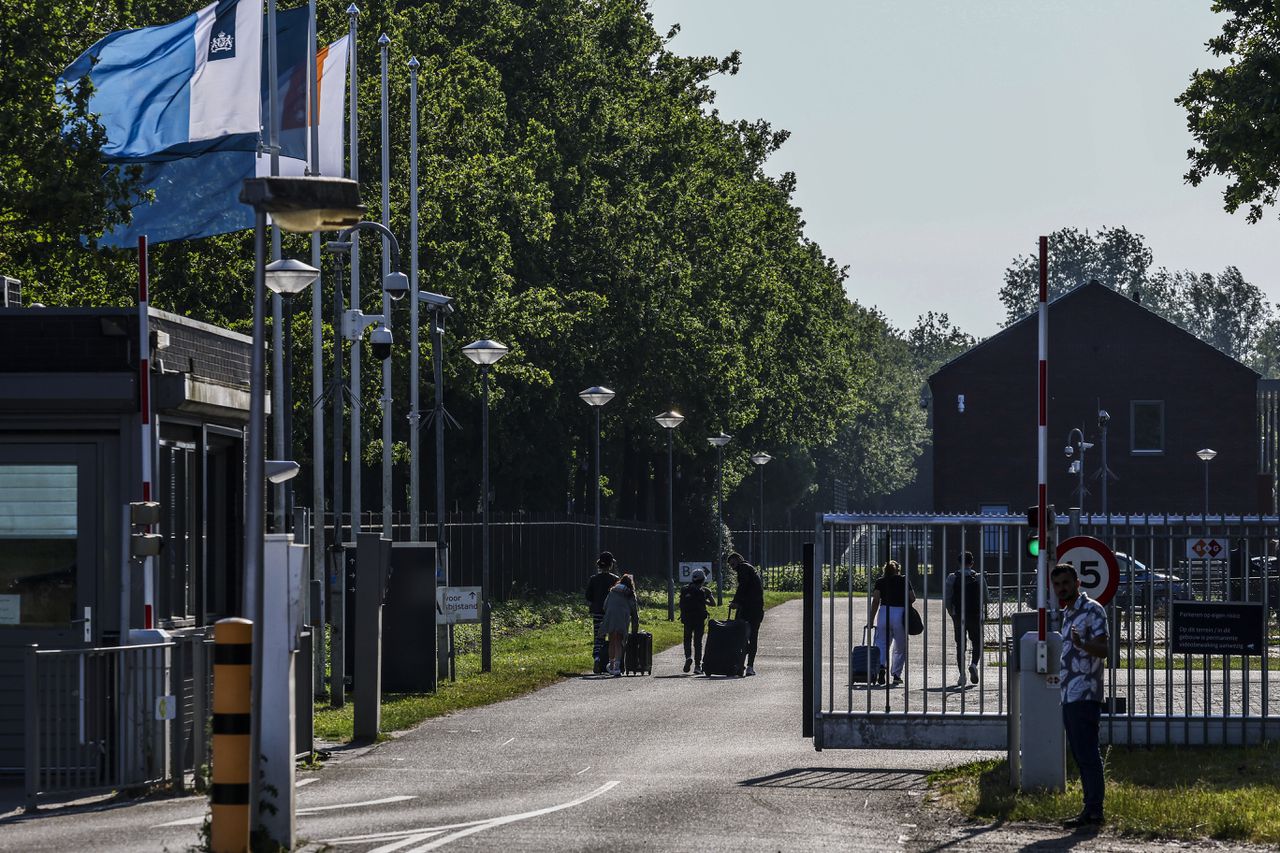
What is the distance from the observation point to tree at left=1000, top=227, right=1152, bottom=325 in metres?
171

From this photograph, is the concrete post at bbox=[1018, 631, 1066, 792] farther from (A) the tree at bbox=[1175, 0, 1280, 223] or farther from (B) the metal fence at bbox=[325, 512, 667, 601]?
(B) the metal fence at bbox=[325, 512, 667, 601]

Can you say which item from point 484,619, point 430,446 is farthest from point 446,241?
point 484,619

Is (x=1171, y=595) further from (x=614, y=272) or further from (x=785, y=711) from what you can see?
(x=614, y=272)

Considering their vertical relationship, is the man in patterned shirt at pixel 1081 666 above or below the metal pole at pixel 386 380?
below

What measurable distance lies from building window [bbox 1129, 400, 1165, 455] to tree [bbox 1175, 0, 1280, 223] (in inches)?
1761

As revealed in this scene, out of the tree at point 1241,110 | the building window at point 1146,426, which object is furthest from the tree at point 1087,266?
the tree at point 1241,110

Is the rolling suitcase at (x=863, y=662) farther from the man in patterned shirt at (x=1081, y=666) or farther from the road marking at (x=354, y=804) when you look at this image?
the road marking at (x=354, y=804)

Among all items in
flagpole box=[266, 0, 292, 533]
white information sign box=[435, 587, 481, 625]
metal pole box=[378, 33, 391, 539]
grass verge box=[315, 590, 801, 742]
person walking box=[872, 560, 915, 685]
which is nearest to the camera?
person walking box=[872, 560, 915, 685]

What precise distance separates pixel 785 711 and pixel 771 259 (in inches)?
1523

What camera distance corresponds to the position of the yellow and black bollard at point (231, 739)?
10180mm

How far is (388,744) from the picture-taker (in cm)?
1778

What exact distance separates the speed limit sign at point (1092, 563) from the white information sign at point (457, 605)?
36.2 ft

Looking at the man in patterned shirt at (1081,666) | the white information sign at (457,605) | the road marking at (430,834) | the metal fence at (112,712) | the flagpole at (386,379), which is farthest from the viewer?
the flagpole at (386,379)


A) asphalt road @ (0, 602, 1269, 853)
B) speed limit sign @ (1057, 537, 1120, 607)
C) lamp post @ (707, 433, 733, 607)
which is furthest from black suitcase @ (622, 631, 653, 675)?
lamp post @ (707, 433, 733, 607)
